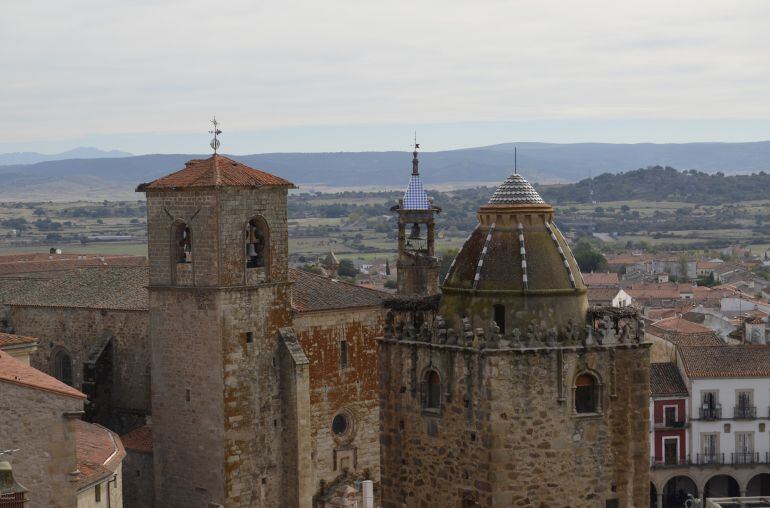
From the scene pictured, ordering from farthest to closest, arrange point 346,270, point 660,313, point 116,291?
point 346,270
point 660,313
point 116,291

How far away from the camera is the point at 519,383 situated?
1794 centimetres

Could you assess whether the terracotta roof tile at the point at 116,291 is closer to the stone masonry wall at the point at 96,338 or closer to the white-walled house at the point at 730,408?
the stone masonry wall at the point at 96,338

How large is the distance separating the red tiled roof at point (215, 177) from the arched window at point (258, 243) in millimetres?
971

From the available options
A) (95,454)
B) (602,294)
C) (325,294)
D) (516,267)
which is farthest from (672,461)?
(516,267)

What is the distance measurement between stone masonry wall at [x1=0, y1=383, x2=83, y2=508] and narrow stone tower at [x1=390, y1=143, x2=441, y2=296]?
45.6 ft

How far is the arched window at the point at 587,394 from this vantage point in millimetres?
18328

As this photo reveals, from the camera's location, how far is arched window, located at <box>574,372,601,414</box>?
18.3 meters

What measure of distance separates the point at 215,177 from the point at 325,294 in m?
4.86

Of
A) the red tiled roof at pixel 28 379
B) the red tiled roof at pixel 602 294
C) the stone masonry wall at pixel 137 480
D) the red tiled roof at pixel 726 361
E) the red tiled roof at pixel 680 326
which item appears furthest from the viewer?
the red tiled roof at pixel 602 294

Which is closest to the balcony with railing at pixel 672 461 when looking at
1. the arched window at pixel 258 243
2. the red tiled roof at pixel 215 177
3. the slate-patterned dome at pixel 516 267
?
the red tiled roof at pixel 215 177

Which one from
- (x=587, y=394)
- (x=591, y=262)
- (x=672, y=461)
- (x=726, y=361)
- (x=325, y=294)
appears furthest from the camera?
(x=591, y=262)

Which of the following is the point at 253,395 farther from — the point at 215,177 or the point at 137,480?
the point at 215,177

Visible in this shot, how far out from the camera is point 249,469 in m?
36.0

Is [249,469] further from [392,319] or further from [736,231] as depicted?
[736,231]
